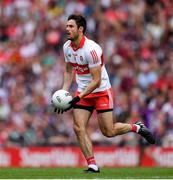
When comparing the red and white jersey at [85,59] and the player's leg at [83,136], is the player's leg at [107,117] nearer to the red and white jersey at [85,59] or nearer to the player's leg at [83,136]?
the red and white jersey at [85,59]

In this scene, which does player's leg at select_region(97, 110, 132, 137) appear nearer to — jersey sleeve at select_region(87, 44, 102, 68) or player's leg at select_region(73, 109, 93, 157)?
player's leg at select_region(73, 109, 93, 157)

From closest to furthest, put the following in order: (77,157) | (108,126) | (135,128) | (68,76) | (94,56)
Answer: (94,56)
(108,126)
(68,76)
(135,128)
(77,157)

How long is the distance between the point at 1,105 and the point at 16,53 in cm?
256

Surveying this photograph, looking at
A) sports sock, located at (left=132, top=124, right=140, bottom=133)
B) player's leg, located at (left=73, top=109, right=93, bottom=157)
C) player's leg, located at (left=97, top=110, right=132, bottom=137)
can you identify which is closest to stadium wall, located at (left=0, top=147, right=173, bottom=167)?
sports sock, located at (left=132, top=124, right=140, bottom=133)

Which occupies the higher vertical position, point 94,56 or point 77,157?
point 94,56

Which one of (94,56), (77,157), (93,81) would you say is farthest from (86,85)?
(77,157)

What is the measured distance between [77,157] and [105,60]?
3519 mm

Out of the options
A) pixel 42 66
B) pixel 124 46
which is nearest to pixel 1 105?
pixel 42 66

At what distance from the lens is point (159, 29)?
23281 mm

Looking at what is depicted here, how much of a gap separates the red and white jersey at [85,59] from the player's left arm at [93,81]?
7 cm

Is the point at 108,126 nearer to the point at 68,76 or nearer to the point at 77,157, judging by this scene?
the point at 68,76

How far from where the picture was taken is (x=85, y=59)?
13695 mm

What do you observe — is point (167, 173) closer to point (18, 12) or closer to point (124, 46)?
point (124, 46)

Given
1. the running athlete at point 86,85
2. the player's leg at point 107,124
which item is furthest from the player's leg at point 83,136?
the player's leg at point 107,124
